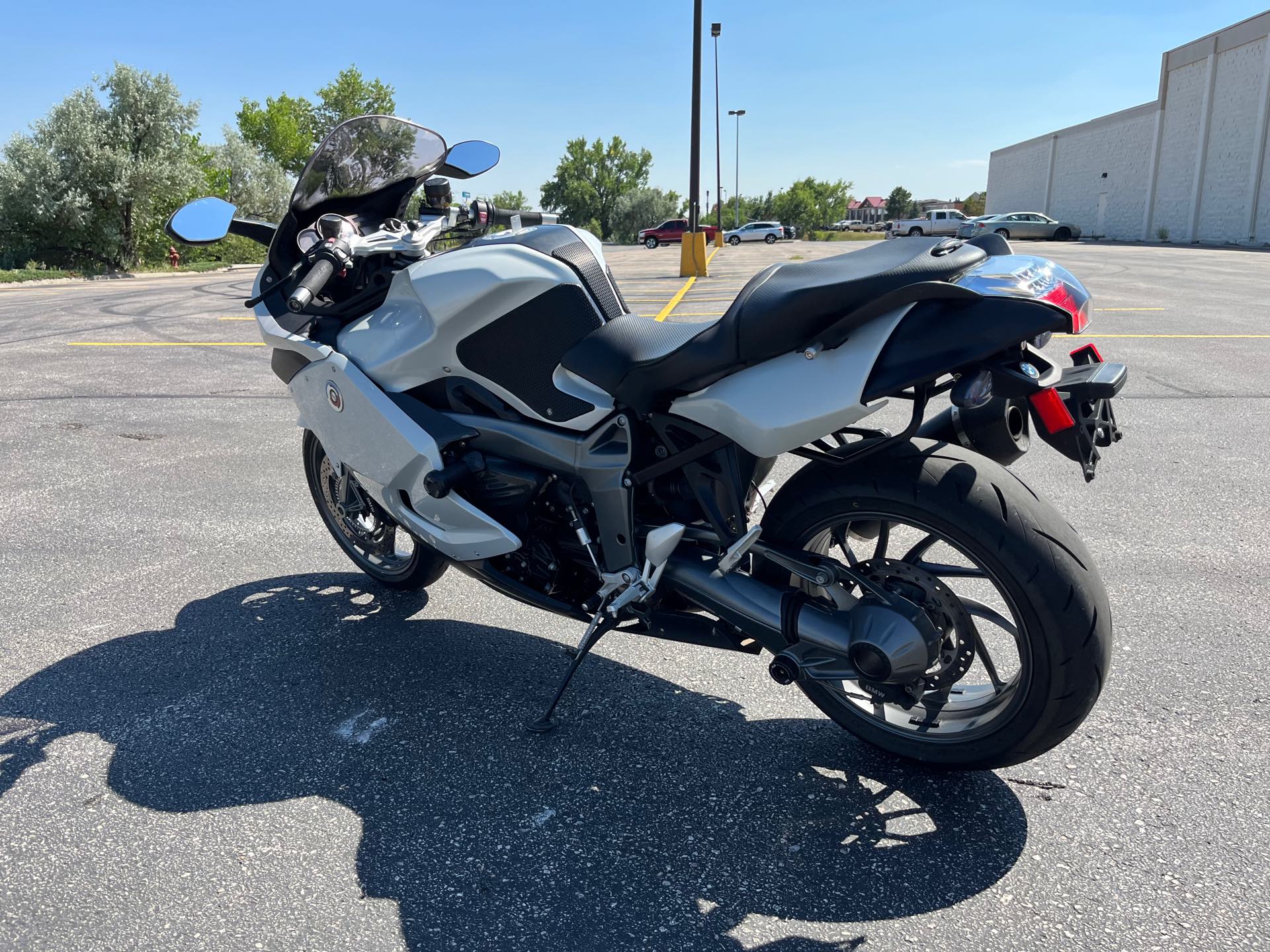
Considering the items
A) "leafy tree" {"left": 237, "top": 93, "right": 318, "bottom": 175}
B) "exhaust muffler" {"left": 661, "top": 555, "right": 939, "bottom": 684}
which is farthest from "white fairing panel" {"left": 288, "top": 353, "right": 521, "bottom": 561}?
"leafy tree" {"left": 237, "top": 93, "right": 318, "bottom": 175}

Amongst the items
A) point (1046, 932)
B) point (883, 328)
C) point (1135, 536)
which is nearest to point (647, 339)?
point (883, 328)

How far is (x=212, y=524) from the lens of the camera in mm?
4523

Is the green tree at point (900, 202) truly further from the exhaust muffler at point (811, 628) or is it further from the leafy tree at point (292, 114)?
the exhaust muffler at point (811, 628)

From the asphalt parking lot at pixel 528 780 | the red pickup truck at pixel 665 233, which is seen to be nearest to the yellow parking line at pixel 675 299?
the asphalt parking lot at pixel 528 780

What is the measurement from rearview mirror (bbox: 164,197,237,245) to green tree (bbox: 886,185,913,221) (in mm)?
118639

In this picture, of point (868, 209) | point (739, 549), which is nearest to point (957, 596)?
point (739, 549)

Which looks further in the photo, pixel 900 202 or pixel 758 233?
pixel 900 202

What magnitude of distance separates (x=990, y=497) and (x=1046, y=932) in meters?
0.95

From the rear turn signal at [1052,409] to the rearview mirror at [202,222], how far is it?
2538 millimetres

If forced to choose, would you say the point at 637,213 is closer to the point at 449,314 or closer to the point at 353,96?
the point at 353,96

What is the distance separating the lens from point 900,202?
113125 millimetres

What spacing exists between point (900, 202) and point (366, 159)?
119811 millimetres

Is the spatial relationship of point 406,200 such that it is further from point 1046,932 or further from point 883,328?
point 1046,932

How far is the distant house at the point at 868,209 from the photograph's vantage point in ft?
498
